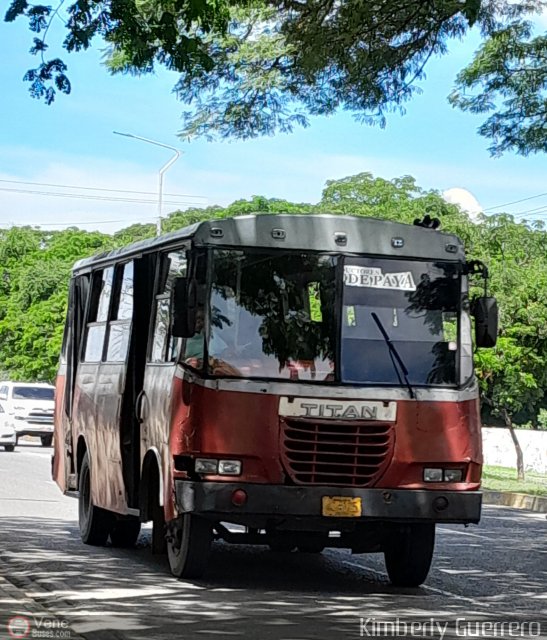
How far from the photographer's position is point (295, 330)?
12.4 metres

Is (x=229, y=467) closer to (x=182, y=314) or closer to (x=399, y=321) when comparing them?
(x=182, y=314)

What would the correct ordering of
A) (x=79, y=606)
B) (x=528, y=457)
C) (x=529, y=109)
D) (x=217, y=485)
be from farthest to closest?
(x=528, y=457) < (x=529, y=109) < (x=217, y=485) < (x=79, y=606)

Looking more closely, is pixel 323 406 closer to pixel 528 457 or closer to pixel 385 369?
pixel 385 369

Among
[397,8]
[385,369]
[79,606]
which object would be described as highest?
[397,8]

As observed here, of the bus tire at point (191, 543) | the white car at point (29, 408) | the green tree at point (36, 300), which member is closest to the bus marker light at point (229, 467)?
the bus tire at point (191, 543)

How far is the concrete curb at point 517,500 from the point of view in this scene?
26656mm

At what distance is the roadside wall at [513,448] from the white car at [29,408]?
18302 mm

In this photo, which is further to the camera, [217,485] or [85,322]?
[85,322]

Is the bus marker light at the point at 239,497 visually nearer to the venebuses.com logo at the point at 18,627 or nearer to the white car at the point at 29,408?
the venebuses.com logo at the point at 18,627

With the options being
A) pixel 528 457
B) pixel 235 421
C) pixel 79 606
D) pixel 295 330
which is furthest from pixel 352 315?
pixel 528 457

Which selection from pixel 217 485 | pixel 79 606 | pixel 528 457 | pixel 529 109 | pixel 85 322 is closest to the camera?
pixel 79 606

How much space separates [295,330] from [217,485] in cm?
148

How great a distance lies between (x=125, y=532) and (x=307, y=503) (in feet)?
14.3

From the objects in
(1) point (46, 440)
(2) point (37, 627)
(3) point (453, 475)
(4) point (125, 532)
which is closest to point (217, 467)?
(3) point (453, 475)
